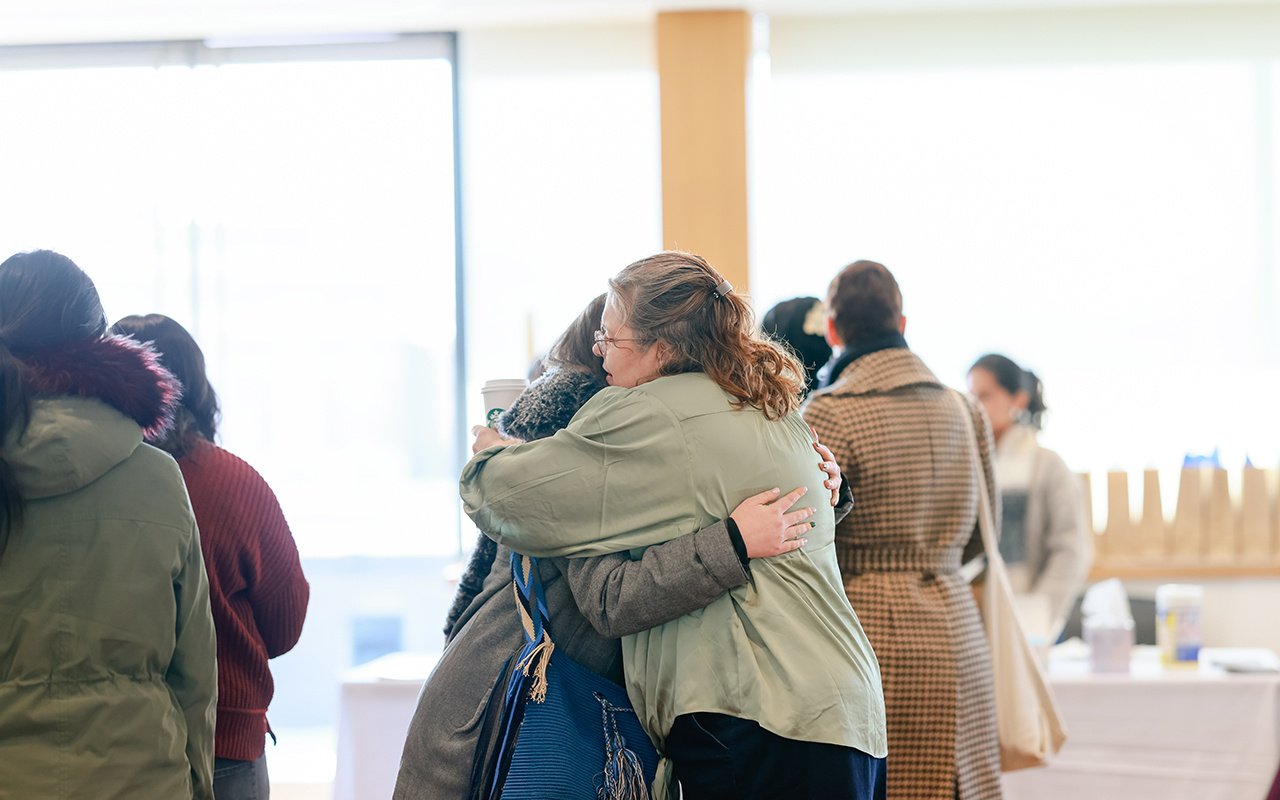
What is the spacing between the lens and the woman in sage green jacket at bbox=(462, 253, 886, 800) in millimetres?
1450

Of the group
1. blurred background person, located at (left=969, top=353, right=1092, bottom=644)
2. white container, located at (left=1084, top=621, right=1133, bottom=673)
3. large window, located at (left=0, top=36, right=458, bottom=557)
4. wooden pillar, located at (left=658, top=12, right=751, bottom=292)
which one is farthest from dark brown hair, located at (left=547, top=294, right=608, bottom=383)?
large window, located at (left=0, top=36, right=458, bottom=557)

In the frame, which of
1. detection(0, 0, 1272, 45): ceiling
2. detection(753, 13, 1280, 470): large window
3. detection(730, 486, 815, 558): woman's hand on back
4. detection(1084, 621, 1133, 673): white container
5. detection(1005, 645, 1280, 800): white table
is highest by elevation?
detection(0, 0, 1272, 45): ceiling

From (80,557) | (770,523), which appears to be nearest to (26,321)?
(80,557)

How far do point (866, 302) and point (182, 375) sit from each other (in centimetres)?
121

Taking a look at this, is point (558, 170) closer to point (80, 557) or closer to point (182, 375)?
point (182, 375)

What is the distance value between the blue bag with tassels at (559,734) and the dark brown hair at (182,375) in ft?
2.30

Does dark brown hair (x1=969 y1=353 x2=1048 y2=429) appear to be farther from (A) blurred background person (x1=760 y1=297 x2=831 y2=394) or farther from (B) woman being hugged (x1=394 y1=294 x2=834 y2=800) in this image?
(B) woman being hugged (x1=394 y1=294 x2=834 y2=800)

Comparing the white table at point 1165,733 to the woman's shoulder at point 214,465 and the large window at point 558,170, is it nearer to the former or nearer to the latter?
the woman's shoulder at point 214,465

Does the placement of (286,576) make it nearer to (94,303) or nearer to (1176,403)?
(94,303)

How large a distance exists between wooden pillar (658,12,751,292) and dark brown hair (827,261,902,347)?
2.61 metres

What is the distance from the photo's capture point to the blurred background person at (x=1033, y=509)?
3.71 meters

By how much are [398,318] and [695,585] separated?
4072 mm

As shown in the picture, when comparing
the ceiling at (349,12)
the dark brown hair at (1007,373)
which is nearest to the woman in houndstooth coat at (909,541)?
the dark brown hair at (1007,373)

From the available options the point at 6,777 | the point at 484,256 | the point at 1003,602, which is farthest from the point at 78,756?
the point at 484,256
